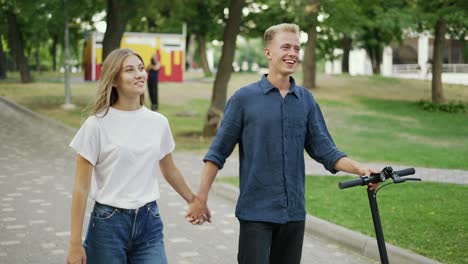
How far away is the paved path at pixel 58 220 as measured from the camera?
6871mm

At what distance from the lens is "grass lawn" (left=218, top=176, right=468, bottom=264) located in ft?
22.7

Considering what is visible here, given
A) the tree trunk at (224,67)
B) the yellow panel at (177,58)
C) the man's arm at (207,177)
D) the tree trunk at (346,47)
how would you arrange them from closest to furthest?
the man's arm at (207,177) < the tree trunk at (224,67) < the yellow panel at (177,58) < the tree trunk at (346,47)

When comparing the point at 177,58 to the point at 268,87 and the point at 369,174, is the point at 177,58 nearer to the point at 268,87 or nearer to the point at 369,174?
the point at 268,87

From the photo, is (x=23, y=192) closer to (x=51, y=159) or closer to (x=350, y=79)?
(x=51, y=159)

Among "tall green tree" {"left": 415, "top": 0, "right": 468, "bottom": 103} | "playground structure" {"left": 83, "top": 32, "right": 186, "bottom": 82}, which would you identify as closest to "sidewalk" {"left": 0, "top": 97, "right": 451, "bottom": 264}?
"tall green tree" {"left": 415, "top": 0, "right": 468, "bottom": 103}

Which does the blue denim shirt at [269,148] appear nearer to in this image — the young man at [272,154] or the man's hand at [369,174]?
the young man at [272,154]

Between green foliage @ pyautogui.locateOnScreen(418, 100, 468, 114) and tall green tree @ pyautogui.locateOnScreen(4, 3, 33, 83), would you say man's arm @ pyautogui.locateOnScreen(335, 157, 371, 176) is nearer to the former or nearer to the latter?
green foliage @ pyautogui.locateOnScreen(418, 100, 468, 114)

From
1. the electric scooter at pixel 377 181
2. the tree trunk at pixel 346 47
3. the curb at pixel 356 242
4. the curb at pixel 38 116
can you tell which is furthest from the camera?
the tree trunk at pixel 346 47

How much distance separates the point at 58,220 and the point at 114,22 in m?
13.5

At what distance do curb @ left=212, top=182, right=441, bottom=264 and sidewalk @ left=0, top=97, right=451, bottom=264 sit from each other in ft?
0.05

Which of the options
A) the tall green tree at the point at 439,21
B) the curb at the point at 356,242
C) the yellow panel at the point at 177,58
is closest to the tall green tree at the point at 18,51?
the yellow panel at the point at 177,58

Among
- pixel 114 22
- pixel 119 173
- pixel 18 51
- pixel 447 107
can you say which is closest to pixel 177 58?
pixel 18 51

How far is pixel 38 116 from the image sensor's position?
2131 cm

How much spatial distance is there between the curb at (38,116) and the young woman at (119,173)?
557 inches
